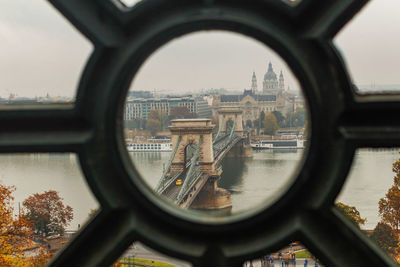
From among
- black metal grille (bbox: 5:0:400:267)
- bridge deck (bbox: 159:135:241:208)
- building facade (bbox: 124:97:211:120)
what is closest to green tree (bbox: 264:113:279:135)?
bridge deck (bbox: 159:135:241:208)

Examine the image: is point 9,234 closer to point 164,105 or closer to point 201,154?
point 201,154

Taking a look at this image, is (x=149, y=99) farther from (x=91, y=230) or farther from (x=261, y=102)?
(x=91, y=230)

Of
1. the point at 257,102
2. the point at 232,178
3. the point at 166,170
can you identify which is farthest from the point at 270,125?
the point at 166,170

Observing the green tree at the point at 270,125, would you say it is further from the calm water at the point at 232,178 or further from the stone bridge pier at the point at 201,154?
the stone bridge pier at the point at 201,154

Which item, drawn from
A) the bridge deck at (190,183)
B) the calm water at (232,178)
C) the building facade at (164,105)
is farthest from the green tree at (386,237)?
the building facade at (164,105)

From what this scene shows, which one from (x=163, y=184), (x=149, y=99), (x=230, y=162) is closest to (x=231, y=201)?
(x=163, y=184)
